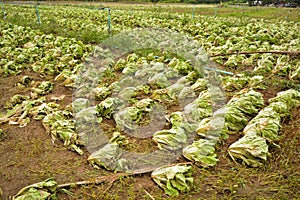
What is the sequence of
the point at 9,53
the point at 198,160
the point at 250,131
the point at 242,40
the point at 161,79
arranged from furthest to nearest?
1. the point at 242,40
2. the point at 9,53
3. the point at 161,79
4. the point at 250,131
5. the point at 198,160

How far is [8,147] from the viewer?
424 cm

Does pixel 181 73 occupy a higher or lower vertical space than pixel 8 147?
higher

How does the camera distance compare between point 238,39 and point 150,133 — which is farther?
point 238,39

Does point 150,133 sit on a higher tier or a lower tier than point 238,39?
lower

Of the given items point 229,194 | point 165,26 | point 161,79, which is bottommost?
point 229,194

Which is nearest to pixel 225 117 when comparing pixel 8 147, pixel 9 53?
pixel 8 147

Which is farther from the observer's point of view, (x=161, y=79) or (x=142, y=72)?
(x=142, y=72)

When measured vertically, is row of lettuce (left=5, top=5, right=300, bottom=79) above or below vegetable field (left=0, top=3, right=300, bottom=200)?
above

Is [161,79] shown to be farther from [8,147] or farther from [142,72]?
[8,147]

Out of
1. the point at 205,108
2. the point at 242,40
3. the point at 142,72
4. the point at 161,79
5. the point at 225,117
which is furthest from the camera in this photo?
the point at 242,40

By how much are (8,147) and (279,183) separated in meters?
4.13

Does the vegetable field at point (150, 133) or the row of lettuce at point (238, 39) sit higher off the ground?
the row of lettuce at point (238, 39)

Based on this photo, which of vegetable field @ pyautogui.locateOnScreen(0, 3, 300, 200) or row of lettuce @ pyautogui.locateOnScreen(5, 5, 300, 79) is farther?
row of lettuce @ pyautogui.locateOnScreen(5, 5, 300, 79)

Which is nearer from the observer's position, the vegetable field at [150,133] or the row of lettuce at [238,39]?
the vegetable field at [150,133]
